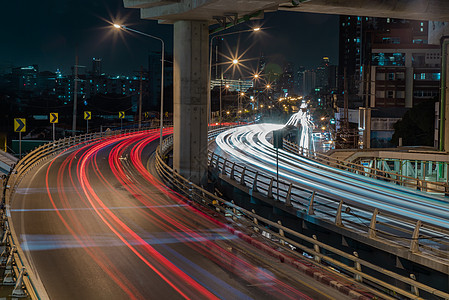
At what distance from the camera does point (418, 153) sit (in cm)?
4300

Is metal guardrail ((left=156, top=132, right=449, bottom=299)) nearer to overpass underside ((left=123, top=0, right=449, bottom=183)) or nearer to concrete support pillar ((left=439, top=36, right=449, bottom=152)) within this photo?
overpass underside ((left=123, top=0, right=449, bottom=183))

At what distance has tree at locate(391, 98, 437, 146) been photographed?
76.8 m

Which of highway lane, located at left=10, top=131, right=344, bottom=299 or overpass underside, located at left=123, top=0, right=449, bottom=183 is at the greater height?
overpass underside, located at left=123, top=0, right=449, bottom=183

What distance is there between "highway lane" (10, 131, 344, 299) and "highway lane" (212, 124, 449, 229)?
7371 mm

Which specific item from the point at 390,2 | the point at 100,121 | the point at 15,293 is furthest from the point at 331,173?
the point at 100,121

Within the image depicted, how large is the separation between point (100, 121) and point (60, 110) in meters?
21.3

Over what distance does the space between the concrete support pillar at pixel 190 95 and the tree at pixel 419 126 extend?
5685 cm

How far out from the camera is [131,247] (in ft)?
50.5

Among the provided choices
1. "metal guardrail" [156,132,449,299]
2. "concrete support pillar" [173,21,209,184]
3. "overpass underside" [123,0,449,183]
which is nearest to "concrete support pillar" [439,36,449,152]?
"overpass underside" [123,0,449,183]

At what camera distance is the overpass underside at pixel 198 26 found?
78.1 feet

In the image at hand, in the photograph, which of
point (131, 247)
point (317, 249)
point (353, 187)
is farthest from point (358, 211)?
point (131, 247)

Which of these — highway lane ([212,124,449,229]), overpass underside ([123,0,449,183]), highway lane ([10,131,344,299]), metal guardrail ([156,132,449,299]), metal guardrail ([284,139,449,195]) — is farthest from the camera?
metal guardrail ([284,139,449,195])

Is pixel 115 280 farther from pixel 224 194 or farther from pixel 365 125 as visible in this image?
pixel 365 125

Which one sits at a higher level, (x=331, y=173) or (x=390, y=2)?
(x=390, y=2)
